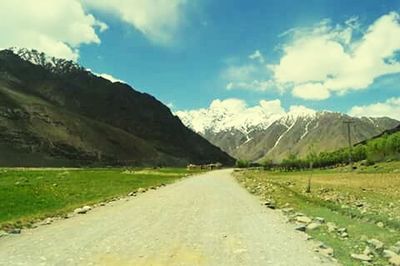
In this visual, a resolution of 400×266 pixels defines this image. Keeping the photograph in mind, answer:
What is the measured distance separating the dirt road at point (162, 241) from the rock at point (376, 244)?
2.23 metres

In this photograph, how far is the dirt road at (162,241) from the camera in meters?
15.3

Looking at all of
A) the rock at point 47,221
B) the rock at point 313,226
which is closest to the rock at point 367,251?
the rock at point 313,226

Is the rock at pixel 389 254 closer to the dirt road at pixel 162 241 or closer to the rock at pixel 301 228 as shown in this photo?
the dirt road at pixel 162 241

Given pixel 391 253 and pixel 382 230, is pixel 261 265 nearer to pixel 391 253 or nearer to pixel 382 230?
pixel 391 253

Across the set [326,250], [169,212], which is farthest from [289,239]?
[169,212]

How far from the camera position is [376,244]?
58.1ft

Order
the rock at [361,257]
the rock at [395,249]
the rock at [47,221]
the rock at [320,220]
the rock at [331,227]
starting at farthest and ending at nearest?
the rock at [320,220]
the rock at [47,221]
the rock at [331,227]
the rock at [395,249]
the rock at [361,257]

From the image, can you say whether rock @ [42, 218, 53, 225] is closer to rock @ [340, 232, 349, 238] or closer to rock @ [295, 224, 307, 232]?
rock @ [295, 224, 307, 232]

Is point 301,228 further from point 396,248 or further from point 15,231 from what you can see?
point 15,231

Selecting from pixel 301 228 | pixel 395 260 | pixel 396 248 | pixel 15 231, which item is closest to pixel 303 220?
pixel 301 228

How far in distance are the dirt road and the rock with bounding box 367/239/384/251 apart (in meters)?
2.23

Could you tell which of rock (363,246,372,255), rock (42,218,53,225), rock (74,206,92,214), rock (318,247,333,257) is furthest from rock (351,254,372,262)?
rock (74,206,92,214)

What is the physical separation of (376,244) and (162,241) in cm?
755

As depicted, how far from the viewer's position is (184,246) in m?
17.6
